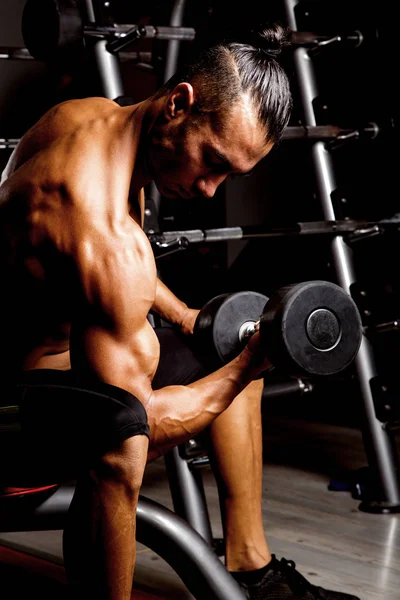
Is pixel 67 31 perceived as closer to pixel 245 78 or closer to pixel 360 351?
pixel 245 78

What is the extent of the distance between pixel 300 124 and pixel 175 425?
4.59 feet

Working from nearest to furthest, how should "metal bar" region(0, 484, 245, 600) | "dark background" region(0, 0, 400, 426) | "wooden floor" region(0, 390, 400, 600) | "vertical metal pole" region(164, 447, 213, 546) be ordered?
"metal bar" region(0, 484, 245, 600)
"wooden floor" region(0, 390, 400, 600)
"vertical metal pole" region(164, 447, 213, 546)
"dark background" region(0, 0, 400, 426)

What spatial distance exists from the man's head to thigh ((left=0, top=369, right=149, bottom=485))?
1.40 feet

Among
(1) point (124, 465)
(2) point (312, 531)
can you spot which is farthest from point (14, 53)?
(2) point (312, 531)

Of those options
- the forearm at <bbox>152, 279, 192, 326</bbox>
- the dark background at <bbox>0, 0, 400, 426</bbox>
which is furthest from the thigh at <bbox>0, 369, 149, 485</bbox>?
the dark background at <bbox>0, 0, 400, 426</bbox>

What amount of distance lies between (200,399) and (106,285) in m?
0.31

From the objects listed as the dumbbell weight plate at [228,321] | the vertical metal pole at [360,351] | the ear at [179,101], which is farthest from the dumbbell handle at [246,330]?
the vertical metal pole at [360,351]

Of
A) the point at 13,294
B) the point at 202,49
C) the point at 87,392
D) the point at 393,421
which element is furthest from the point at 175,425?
the point at 393,421

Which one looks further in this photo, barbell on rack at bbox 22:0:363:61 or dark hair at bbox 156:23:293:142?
barbell on rack at bbox 22:0:363:61

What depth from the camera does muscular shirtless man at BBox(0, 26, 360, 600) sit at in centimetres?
132

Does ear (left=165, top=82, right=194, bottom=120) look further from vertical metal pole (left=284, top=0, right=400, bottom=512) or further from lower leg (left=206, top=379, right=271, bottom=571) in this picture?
vertical metal pole (left=284, top=0, right=400, bottom=512)

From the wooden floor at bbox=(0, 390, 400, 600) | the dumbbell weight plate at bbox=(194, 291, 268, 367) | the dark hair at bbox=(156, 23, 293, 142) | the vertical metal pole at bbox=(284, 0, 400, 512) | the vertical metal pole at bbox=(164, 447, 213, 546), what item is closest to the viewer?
the dark hair at bbox=(156, 23, 293, 142)

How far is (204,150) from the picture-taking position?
1.45 meters

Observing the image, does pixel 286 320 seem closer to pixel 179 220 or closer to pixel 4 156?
pixel 179 220
